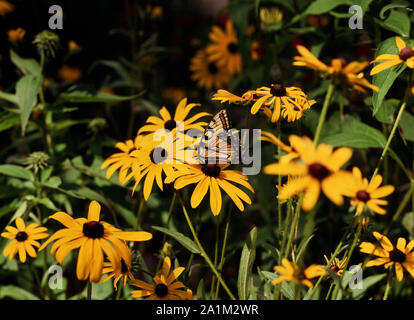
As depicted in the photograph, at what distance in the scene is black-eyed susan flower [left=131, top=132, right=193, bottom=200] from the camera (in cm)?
68

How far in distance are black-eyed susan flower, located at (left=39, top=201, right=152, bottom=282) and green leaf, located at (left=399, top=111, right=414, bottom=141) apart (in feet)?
2.17

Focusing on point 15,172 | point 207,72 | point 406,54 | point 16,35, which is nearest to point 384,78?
point 406,54

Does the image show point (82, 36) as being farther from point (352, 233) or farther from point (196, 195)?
point (352, 233)

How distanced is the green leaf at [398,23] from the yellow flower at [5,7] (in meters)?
0.98

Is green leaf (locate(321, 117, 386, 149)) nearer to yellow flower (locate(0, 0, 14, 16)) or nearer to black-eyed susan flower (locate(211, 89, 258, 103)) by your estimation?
black-eyed susan flower (locate(211, 89, 258, 103))

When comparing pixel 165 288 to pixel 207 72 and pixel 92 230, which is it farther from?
pixel 207 72

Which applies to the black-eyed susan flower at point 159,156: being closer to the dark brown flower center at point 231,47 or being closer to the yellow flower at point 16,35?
the yellow flower at point 16,35

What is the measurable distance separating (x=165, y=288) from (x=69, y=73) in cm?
127

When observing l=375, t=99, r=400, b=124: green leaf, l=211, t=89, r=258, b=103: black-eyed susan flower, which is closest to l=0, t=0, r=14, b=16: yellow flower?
l=211, t=89, r=258, b=103: black-eyed susan flower

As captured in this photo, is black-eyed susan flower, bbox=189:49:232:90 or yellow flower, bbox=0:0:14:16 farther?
black-eyed susan flower, bbox=189:49:232:90

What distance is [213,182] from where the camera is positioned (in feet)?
2.19

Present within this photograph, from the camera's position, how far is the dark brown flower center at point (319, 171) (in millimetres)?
461

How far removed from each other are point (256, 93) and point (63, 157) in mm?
645
